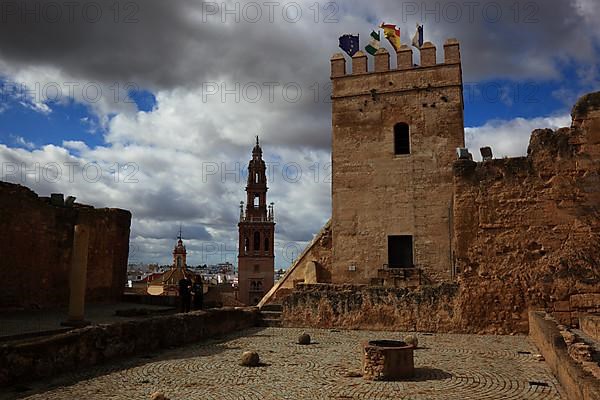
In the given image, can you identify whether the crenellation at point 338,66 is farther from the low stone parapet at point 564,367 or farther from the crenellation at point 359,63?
the low stone parapet at point 564,367

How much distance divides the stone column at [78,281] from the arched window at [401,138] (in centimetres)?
1257

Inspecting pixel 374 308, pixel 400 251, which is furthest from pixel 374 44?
pixel 374 308

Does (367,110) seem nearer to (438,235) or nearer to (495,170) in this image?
(438,235)

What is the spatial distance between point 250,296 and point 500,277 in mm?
59973

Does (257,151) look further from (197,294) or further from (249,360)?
(249,360)

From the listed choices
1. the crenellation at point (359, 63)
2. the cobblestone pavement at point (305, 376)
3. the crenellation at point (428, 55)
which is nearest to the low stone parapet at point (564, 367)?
the cobblestone pavement at point (305, 376)

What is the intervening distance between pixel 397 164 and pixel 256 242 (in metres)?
53.8

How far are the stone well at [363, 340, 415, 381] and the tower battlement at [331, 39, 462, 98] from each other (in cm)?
1440

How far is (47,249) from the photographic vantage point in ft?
51.8

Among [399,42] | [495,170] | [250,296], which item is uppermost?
[399,42]

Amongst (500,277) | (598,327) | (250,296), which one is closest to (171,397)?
(598,327)

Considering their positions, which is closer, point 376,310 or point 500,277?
point 500,277

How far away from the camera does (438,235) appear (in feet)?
60.5

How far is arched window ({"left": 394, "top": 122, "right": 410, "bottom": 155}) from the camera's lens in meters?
19.8
